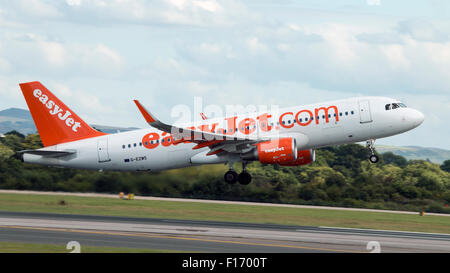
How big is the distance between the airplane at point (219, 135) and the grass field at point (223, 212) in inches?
187

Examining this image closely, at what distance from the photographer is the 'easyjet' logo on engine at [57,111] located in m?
50.9

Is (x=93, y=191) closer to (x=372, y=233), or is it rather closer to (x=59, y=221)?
(x=59, y=221)

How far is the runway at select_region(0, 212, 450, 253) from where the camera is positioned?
3494 cm

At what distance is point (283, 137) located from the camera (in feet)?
147

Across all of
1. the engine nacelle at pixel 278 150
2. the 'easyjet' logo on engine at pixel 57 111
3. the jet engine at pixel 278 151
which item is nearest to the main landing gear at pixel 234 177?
the jet engine at pixel 278 151

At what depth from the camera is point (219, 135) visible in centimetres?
4409

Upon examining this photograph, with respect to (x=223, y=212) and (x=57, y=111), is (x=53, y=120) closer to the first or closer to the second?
(x=57, y=111)

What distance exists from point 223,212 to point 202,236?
56.1ft

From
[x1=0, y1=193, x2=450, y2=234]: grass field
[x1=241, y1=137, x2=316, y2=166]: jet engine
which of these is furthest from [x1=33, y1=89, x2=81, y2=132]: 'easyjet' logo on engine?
[x1=241, y1=137, x2=316, y2=166]: jet engine

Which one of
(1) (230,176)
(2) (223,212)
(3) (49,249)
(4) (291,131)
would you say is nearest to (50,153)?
(1) (230,176)
